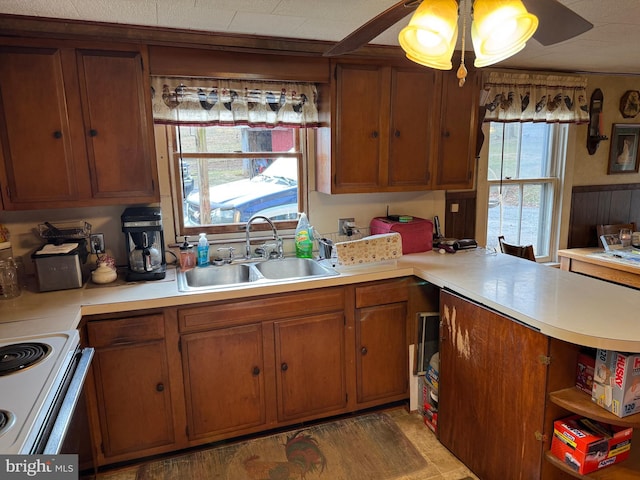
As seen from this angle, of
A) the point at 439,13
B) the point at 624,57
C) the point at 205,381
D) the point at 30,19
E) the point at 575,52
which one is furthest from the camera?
the point at 624,57

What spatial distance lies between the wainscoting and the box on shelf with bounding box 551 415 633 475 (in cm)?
247

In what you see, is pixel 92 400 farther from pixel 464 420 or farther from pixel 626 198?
pixel 626 198

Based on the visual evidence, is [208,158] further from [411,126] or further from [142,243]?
[411,126]

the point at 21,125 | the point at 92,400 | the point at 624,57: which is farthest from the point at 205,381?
the point at 624,57

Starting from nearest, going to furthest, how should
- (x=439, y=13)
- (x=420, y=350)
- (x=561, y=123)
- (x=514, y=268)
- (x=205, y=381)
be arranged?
(x=439, y=13)
(x=205, y=381)
(x=514, y=268)
(x=420, y=350)
(x=561, y=123)

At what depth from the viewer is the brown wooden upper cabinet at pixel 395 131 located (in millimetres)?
2559

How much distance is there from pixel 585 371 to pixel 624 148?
10.1 feet

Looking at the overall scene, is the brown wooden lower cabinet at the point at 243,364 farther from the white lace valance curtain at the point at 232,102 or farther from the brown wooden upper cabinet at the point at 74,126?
the white lace valance curtain at the point at 232,102

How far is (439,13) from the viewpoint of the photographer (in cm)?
122

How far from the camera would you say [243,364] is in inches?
87.2

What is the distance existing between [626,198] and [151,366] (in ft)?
13.8

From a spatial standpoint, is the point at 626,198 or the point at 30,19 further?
the point at 626,198

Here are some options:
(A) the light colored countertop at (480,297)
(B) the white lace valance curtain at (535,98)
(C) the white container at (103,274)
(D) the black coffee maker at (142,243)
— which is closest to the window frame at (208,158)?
(D) the black coffee maker at (142,243)

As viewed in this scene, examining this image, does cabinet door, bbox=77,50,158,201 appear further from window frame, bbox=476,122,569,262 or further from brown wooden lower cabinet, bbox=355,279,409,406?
window frame, bbox=476,122,569,262
